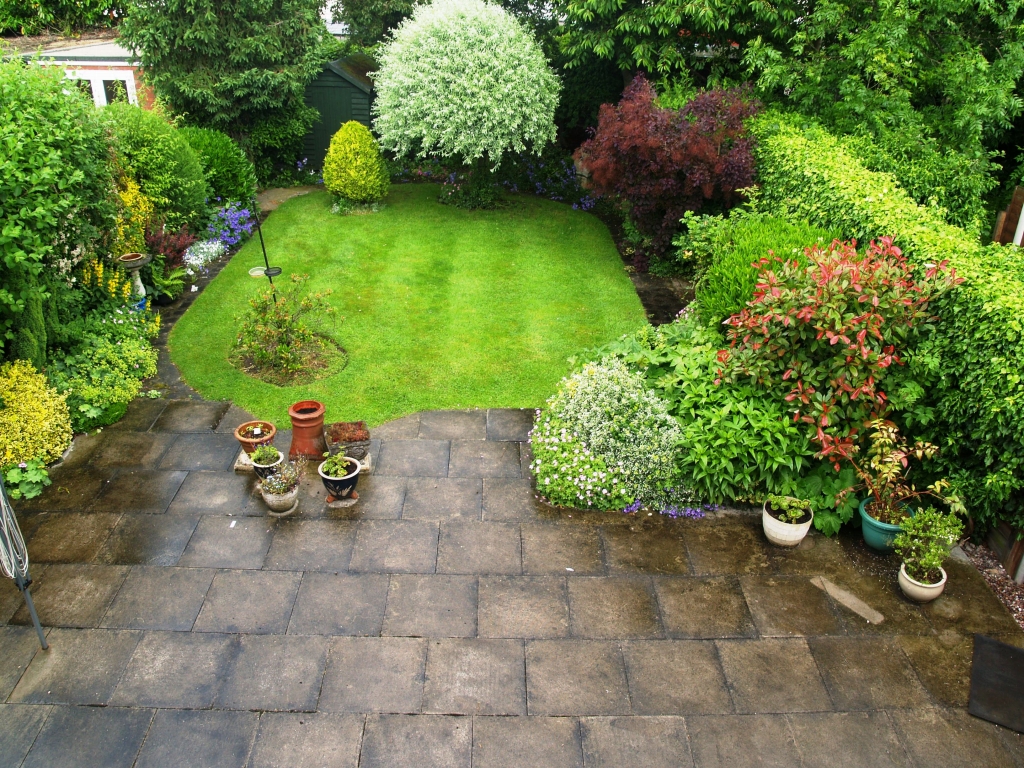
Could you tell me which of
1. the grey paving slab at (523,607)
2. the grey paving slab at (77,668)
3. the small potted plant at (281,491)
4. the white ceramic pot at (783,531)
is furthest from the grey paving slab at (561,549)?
the grey paving slab at (77,668)

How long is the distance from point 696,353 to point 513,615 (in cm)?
323

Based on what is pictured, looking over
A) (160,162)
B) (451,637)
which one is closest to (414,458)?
(451,637)

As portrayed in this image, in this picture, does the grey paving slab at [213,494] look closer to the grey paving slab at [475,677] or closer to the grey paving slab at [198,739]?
the grey paving slab at [198,739]

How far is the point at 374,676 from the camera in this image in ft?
15.9

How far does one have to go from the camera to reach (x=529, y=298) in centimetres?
1065

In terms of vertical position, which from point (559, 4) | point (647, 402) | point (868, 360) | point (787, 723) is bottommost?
point (787, 723)

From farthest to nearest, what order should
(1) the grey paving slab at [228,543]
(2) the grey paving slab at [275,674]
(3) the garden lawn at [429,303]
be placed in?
(3) the garden lawn at [429,303], (1) the grey paving slab at [228,543], (2) the grey paving slab at [275,674]

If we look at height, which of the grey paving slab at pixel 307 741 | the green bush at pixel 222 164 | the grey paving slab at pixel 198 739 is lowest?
the grey paving slab at pixel 198 739

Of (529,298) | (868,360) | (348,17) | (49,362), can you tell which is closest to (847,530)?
(868,360)

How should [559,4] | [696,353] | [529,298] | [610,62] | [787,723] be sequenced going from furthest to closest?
1. [610,62]
2. [559,4]
3. [529,298]
4. [696,353]
5. [787,723]

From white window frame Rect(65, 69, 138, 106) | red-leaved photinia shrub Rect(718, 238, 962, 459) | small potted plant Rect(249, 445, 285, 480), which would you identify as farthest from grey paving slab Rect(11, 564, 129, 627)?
white window frame Rect(65, 69, 138, 106)

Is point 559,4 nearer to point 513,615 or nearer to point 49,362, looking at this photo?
point 49,362

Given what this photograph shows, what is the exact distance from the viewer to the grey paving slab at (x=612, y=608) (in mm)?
5230

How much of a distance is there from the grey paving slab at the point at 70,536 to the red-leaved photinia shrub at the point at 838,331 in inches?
226
